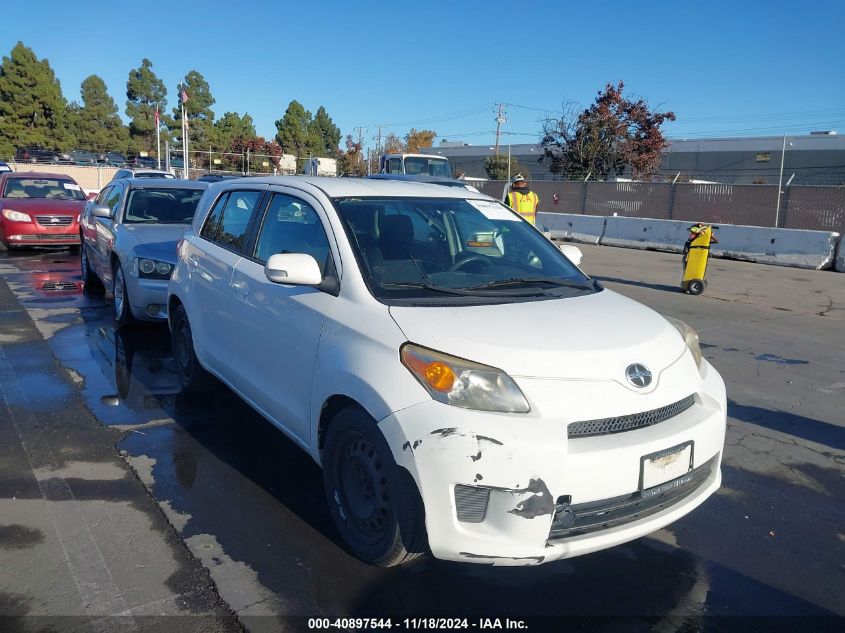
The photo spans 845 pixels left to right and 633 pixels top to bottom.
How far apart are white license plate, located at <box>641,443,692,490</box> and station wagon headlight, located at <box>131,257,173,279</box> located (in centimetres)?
571

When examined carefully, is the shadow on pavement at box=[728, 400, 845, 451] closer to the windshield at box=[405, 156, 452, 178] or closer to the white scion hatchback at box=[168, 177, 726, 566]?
the white scion hatchback at box=[168, 177, 726, 566]

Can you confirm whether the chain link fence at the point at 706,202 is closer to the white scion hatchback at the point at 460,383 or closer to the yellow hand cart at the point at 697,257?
the yellow hand cart at the point at 697,257

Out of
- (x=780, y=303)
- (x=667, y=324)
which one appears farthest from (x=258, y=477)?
(x=780, y=303)

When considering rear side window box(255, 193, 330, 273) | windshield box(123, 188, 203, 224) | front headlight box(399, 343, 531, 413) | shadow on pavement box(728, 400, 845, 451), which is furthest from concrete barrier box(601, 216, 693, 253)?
front headlight box(399, 343, 531, 413)

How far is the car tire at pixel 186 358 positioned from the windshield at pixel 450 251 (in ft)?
7.13

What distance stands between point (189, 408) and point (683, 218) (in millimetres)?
20909

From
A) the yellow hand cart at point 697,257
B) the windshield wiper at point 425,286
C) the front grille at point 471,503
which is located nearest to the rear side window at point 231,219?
the windshield wiper at point 425,286

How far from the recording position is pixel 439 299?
11.6ft

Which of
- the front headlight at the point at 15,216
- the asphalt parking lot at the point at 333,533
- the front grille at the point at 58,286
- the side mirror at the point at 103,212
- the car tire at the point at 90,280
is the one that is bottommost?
the asphalt parking lot at the point at 333,533

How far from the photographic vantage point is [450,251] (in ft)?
13.9

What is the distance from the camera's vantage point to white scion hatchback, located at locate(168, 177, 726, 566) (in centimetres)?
284

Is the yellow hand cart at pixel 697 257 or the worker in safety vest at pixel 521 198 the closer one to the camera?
the worker in safety vest at pixel 521 198

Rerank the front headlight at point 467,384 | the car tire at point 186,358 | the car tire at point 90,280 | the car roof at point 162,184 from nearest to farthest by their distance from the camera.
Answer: the front headlight at point 467,384
the car tire at point 186,358
the car roof at point 162,184
the car tire at point 90,280

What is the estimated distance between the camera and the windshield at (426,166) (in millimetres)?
20625
